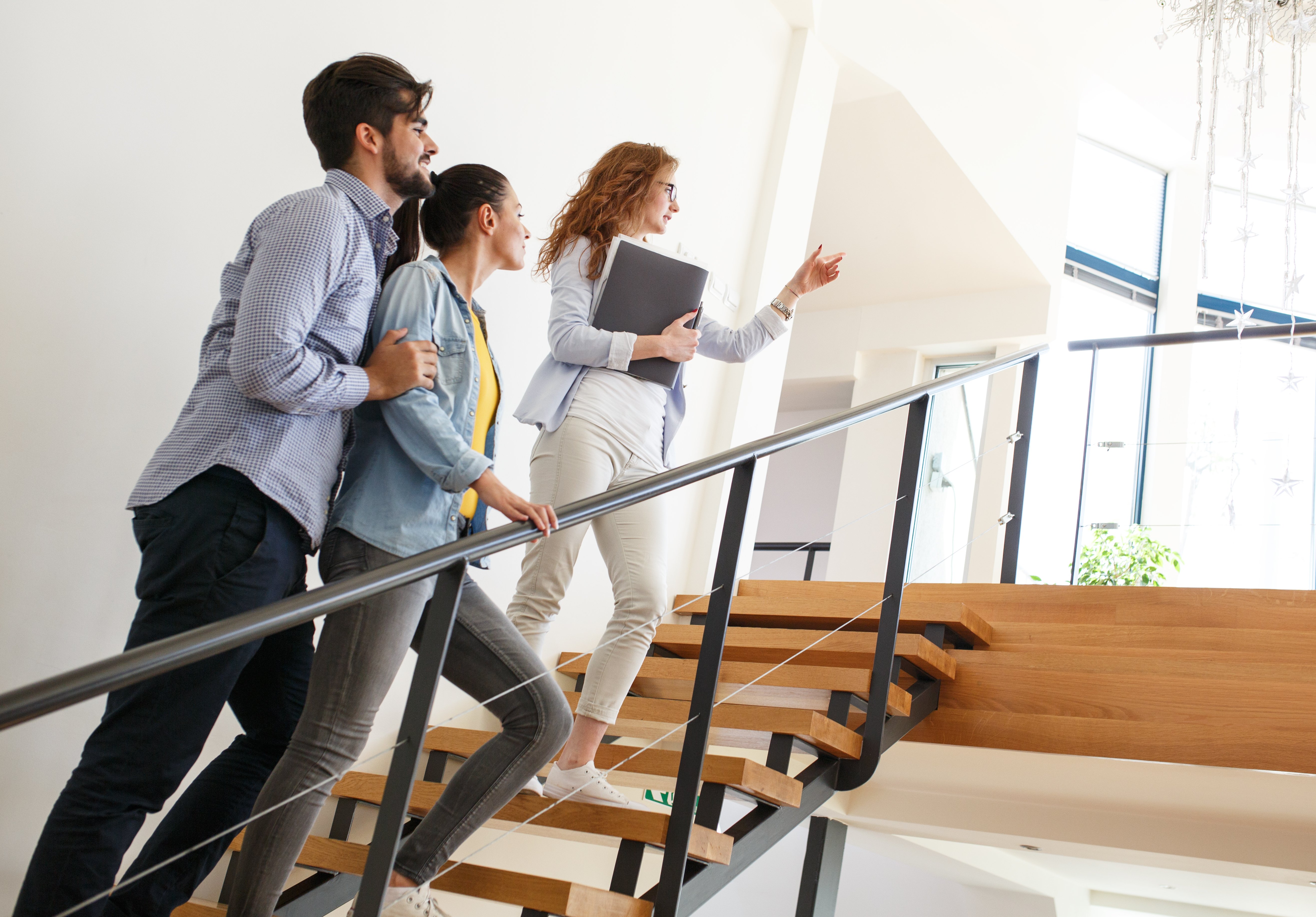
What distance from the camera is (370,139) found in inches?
59.5

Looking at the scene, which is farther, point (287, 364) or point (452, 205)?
point (452, 205)

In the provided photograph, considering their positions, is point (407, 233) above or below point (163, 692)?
above

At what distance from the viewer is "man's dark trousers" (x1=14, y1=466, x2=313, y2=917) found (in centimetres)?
119

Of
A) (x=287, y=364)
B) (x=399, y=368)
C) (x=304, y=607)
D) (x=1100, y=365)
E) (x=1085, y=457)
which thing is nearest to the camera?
(x=304, y=607)

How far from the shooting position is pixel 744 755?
3.06 m

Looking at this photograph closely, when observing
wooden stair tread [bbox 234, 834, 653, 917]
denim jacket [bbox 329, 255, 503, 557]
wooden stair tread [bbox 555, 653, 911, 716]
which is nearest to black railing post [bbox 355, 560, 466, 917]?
→ denim jacket [bbox 329, 255, 503, 557]

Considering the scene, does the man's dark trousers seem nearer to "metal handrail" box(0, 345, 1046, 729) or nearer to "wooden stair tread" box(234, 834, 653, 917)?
"metal handrail" box(0, 345, 1046, 729)

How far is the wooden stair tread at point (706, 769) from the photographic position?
1.87 metres

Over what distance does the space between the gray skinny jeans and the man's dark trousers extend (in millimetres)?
95

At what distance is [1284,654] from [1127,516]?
444 cm

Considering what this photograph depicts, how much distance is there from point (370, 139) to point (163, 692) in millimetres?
780

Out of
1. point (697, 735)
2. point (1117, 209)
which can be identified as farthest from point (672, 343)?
point (1117, 209)

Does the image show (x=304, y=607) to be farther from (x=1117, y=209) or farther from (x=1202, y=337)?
(x=1117, y=209)

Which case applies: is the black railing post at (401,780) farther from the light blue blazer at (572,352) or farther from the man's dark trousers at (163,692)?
the light blue blazer at (572,352)
